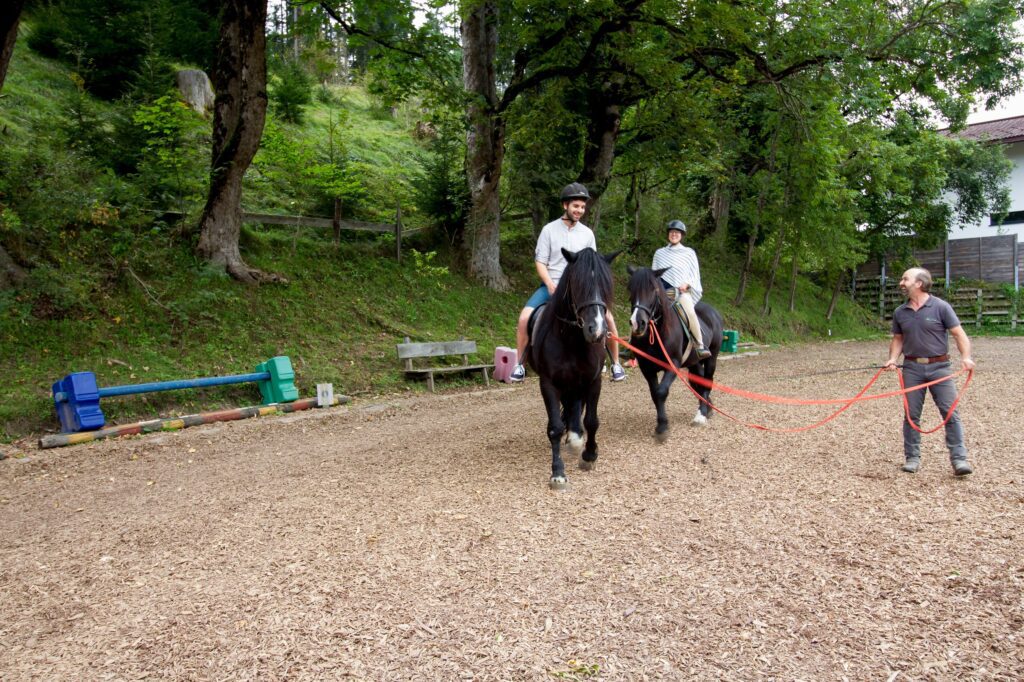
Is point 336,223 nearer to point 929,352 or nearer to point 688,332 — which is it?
point 688,332

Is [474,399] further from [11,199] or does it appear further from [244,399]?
[11,199]

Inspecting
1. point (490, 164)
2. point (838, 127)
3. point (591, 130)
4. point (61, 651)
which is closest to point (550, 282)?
point (61, 651)

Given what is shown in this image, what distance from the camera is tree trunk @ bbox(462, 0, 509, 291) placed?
1579 cm

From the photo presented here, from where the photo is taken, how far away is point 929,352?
5922 millimetres

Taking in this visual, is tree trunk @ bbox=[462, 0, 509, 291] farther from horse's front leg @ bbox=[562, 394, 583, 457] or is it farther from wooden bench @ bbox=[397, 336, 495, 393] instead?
horse's front leg @ bbox=[562, 394, 583, 457]

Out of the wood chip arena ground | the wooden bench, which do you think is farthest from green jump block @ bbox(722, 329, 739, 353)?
the wood chip arena ground

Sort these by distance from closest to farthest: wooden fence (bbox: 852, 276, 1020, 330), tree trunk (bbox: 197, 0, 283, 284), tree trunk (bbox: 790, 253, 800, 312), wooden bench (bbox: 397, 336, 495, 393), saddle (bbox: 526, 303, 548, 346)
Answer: saddle (bbox: 526, 303, 548, 346)
tree trunk (bbox: 197, 0, 283, 284)
wooden bench (bbox: 397, 336, 495, 393)
tree trunk (bbox: 790, 253, 800, 312)
wooden fence (bbox: 852, 276, 1020, 330)

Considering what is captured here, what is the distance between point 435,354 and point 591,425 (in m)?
7.10

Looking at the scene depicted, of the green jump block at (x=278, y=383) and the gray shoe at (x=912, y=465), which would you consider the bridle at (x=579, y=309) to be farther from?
the green jump block at (x=278, y=383)

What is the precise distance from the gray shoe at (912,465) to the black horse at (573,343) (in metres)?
2.80

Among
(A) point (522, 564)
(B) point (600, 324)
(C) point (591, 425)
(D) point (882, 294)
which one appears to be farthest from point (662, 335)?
(D) point (882, 294)

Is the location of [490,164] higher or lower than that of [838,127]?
lower

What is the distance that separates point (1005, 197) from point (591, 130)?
2073cm

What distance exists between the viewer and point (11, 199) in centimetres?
1083
